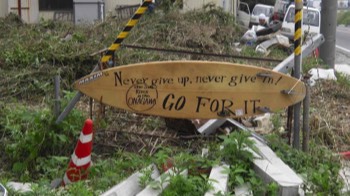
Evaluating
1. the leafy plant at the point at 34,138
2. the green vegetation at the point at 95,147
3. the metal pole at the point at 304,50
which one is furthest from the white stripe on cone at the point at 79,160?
the metal pole at the point at 304,50

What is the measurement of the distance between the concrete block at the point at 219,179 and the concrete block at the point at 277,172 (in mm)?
321

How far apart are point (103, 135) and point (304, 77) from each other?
2.28 metres

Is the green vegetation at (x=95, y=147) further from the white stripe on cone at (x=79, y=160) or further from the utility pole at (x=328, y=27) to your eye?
the utility pole at (x=328, y=27)

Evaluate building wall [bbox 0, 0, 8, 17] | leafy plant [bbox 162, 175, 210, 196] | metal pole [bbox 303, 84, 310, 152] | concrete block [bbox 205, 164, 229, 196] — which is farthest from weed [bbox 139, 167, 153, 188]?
building wall [bbox 0, 0, 8, 17]

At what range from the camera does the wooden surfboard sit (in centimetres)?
677

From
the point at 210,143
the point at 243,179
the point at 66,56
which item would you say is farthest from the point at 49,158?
the point at 66,56

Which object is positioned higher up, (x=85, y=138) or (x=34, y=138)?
(x=85, y=138)

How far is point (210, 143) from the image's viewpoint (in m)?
6.68

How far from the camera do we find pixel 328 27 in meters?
14.2

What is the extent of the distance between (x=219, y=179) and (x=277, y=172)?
0.56 m

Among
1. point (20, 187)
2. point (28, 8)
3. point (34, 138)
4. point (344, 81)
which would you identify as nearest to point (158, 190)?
point (20, 187)

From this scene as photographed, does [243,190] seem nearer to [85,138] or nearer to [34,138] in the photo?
[85,138]

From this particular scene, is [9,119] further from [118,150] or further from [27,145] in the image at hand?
[118,150]

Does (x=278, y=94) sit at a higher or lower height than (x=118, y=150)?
higher
